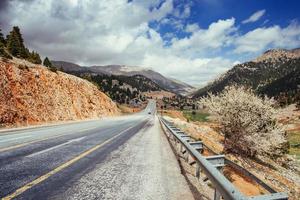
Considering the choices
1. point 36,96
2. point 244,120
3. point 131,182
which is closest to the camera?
point 131,182

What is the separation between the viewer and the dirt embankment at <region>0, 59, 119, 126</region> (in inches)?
1352

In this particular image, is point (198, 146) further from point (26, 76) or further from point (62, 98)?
point (62, 98)

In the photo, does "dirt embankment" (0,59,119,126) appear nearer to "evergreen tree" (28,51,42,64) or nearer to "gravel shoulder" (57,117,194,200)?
"evergreen tree" (28,51,42,64)

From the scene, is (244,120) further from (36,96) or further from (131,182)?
(36,96)

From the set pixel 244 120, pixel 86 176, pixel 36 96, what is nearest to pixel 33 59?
pixel 36 96

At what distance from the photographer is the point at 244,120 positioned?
2786 centimetres

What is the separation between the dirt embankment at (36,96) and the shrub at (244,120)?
75.6 ft

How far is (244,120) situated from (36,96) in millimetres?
28921

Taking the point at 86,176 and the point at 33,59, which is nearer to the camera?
the point at 86,176

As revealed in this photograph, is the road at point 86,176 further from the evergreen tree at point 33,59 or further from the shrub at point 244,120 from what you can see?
the evergreen tree at point 33,59

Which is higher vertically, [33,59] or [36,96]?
[33,59]

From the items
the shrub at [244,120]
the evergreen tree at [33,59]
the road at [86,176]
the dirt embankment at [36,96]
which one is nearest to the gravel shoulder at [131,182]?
the road at [86,176]

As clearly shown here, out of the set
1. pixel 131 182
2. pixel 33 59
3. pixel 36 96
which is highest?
pixel 33 59

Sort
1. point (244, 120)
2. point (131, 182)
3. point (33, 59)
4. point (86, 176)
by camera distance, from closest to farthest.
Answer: point (131, 182)
point (86, 176)
point (244, 120)
point (33, 59)
